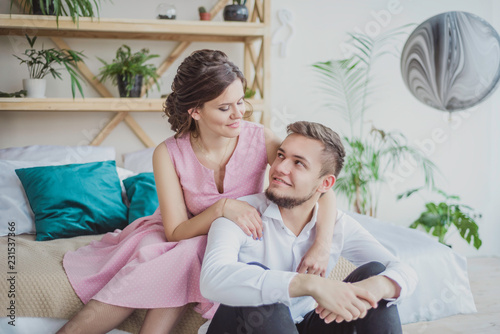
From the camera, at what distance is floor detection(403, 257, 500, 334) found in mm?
2297

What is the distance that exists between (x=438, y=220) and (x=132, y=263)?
234 centimetres

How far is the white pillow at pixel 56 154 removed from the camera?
2.67 meters

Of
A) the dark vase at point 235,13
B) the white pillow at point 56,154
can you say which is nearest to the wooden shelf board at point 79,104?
the white pillow at point 56,154

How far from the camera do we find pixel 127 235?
1837mm

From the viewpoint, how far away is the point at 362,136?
3596mm

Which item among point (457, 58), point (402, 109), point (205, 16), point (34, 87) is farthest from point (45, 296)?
point (402, 109)

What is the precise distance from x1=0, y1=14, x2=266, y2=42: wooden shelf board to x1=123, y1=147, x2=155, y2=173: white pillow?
27.0 inches

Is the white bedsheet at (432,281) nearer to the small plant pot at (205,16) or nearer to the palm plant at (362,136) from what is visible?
the palm plant at (362,136)

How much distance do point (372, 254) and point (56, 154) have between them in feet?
6.09

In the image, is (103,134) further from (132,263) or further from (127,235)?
(132,263)

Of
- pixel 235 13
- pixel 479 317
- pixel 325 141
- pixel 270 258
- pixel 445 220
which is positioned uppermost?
pixel 235 13

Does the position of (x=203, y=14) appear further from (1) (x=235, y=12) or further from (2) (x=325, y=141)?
(2) (x=325, y=141)

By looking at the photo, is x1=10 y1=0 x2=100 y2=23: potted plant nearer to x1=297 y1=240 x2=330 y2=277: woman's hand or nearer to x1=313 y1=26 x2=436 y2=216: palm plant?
x1=313 y1=26 x2=436 y2=216: palm plant

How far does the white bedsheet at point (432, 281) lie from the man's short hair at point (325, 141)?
2.14 feet
